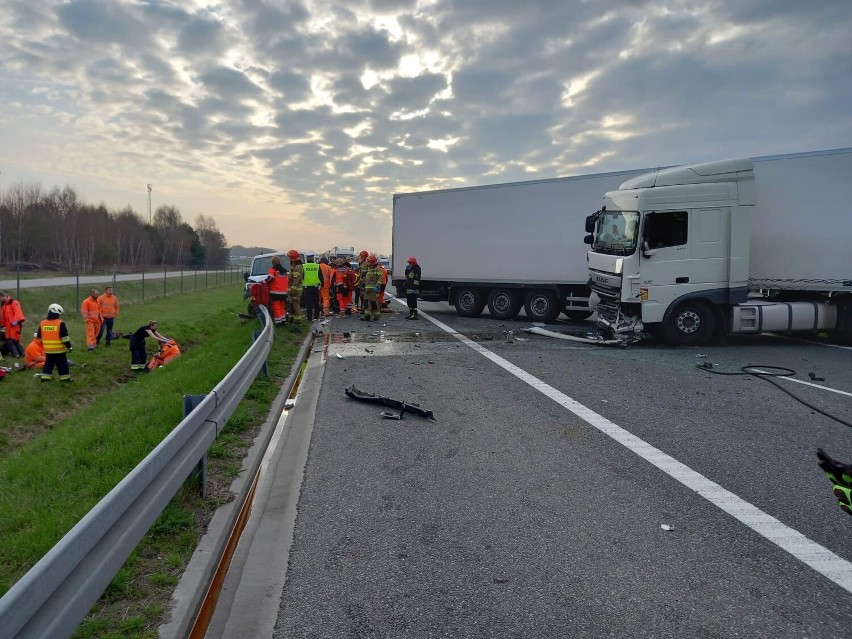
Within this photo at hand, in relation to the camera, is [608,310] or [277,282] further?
[277,282]

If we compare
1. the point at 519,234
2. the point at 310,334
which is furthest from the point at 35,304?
the point at 519,234

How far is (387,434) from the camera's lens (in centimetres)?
628

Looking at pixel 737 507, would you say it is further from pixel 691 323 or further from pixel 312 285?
pixel 312 285

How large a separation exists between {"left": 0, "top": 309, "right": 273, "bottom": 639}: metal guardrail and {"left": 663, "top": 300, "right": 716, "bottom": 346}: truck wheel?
10.6 meters

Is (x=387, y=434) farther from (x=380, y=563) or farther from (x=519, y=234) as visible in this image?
(x=519, y=234)

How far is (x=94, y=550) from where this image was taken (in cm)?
255

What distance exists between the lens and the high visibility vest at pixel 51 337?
Result: 11.6 meters

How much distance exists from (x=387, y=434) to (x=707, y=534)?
10.4 ft

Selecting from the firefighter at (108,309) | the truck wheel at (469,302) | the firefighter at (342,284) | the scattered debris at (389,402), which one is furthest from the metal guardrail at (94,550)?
the firefighter at (342,284)

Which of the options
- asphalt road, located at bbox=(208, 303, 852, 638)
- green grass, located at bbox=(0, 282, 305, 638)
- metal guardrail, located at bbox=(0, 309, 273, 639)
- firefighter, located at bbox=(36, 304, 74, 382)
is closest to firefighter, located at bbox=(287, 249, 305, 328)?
green grass, located at bbox=(0, 282, 305, 638)

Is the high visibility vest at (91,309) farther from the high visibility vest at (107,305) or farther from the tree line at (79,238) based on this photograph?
the tree line at (79,238)

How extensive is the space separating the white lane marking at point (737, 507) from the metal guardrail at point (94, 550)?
349cm

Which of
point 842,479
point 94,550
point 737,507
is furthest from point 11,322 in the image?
point 842,479

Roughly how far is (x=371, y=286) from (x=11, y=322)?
27.2 feet
